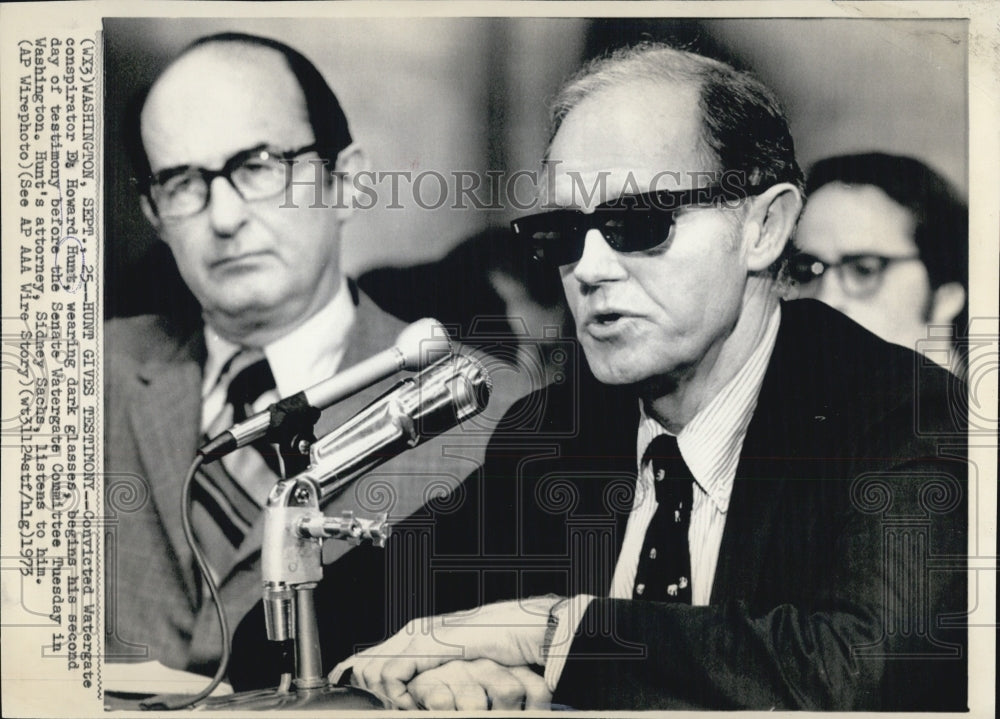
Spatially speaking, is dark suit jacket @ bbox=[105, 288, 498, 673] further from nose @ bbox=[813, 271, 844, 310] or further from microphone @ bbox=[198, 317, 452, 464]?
nose @ bbox=[813, 271, 844, 310]

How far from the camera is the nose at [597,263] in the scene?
3092 mm

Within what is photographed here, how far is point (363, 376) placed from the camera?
3184 millimetres

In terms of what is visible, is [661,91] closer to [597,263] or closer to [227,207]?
[597,263]

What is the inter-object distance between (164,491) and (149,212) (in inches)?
32.8

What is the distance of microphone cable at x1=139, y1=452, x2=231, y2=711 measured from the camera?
3188mm

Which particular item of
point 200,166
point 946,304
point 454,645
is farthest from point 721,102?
point 454,645

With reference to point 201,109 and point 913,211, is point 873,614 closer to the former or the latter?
point 913,211

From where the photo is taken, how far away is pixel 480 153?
318cm

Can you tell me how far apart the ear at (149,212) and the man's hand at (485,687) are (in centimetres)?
156

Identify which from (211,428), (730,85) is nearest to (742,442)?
(730,85)

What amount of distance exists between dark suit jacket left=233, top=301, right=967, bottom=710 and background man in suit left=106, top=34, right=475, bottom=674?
0.78ft

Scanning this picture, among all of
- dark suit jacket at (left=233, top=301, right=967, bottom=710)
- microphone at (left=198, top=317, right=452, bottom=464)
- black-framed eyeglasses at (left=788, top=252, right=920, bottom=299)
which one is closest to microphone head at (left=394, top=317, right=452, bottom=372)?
microphone at (left=198, top=317, right=452, bottom=464)

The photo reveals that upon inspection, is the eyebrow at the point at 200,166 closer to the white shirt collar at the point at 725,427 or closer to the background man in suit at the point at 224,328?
the background man in suit at the point at 224,328

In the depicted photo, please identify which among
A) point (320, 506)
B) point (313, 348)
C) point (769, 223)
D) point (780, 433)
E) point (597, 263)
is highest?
point (769, 223)
